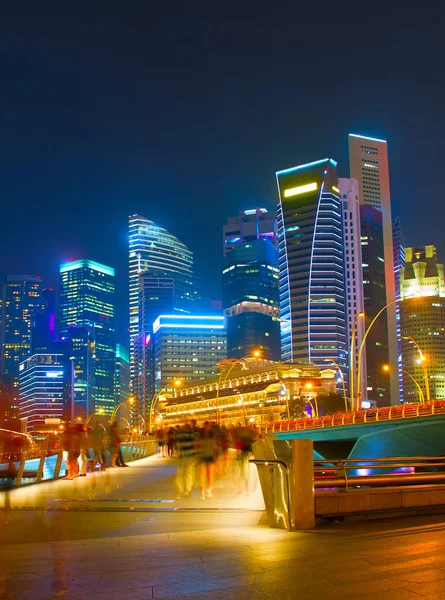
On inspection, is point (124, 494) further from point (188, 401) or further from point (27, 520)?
point (188, 401)

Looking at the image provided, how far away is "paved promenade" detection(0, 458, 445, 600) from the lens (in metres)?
6.57

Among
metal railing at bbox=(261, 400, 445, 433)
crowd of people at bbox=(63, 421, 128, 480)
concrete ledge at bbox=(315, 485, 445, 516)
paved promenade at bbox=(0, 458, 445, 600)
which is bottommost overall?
paved promenade at bbox=(0, 458, 445, 600)

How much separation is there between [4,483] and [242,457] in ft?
22.4

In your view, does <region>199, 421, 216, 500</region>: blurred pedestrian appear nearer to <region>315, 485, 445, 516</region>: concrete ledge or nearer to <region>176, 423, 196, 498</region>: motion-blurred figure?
<region>176, 423, 196, 498</region>: motion-blurred figure

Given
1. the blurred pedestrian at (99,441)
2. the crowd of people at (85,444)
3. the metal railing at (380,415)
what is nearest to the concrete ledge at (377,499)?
the crowd of people at (85,444)

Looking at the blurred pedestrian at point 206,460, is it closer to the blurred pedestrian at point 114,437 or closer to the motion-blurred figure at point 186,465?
the motion-blurred figure at point 186,465

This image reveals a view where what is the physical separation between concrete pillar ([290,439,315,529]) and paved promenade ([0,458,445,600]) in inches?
13.3

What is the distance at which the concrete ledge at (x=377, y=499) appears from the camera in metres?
11.1

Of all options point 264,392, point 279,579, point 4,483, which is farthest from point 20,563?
point 264,392

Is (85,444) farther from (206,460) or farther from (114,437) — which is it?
(206,460)

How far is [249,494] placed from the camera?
17453 millimetres

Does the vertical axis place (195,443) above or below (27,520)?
above

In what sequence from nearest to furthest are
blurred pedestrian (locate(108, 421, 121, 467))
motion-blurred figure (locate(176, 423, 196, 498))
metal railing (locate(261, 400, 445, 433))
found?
motion-blurred figure (locate(176, 423, 196, 498)) < blurred pedestrian (locate(108, 421, 121, 467)) < metal railing (locate(261, 400, 445, 433))

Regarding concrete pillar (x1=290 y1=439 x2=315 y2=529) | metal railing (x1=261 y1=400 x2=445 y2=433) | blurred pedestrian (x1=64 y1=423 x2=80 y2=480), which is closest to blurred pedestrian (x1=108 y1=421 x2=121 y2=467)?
blurred pedestrian (x1=64 y1=423 x2=80 y2=480)
